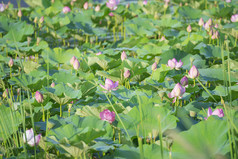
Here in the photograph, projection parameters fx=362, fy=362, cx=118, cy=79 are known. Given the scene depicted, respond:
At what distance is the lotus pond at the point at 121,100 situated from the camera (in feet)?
3.40

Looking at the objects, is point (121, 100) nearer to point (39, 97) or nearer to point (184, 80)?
point (184, 80)

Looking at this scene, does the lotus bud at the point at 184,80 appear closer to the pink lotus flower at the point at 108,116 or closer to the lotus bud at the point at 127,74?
the lotus bud at the point at 127,74

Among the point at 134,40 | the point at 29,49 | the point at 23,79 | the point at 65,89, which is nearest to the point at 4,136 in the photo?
the point at 65,89

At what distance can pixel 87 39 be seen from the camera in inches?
131

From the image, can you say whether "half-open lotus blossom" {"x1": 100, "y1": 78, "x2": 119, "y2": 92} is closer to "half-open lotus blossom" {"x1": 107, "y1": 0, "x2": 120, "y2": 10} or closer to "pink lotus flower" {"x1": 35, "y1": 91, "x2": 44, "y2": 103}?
"pink lotus flower" {"x1": 35, "y1": 91, "x2": 44, "y2": 103}

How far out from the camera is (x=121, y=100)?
1667 millimetres

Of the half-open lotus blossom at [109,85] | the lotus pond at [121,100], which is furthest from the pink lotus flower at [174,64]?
the half-open lotus blossom at [109,85]

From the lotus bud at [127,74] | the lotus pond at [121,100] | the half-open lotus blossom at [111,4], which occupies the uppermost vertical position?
the half-open lotus blossom at [111,4]

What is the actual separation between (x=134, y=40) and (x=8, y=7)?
1853 millimetres

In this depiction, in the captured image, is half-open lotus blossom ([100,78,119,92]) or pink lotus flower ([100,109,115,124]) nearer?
pink lotus flower ([100,109,115,124])

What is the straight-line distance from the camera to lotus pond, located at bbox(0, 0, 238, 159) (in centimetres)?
104

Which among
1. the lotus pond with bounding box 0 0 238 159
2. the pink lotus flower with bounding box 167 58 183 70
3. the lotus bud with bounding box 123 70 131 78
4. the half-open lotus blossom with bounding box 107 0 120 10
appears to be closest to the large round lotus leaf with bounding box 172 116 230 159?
the lotus pond with bounding box 0 0 238 159

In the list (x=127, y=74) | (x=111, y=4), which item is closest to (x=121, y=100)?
(x=127, y=74)

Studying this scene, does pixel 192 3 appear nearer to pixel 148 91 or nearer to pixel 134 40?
pixel 134 40
